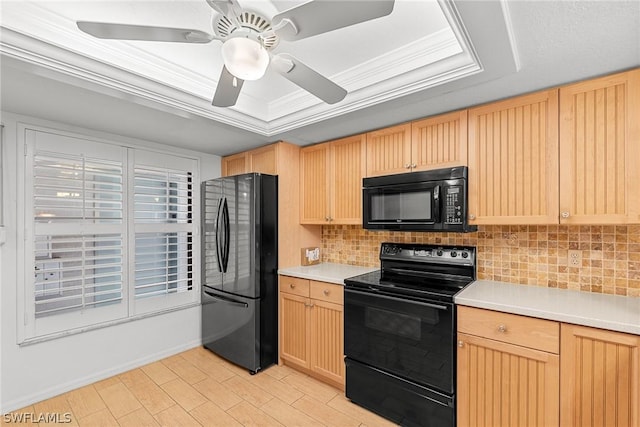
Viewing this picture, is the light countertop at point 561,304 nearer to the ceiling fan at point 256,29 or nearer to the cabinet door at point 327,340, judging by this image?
the cabinet door at point 327,340

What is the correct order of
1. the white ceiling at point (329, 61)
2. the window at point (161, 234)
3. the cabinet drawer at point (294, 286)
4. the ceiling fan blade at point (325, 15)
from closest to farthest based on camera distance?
the ceiling fan blade at point (325, 15), the white ceiling at point (329, 61), the cabinet drawer at point (294, 286), the window at point (161, 234)

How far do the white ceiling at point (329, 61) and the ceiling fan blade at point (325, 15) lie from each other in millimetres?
203

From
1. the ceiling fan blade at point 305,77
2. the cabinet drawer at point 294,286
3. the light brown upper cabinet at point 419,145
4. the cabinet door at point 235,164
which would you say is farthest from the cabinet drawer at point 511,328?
the cabinet door at point 235,164

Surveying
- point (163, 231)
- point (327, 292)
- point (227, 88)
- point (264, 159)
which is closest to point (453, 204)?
point (327, 292)

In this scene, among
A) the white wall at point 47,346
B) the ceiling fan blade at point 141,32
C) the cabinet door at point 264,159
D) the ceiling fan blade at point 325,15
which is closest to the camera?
the ceiling fan blade at point 325,15

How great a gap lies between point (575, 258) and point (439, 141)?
1.15 m

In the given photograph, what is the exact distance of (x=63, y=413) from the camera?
2156mm

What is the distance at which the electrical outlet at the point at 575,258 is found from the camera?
1.95m

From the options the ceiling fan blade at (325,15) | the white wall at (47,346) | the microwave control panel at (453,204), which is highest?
the ceiling fan blade at (325,15)

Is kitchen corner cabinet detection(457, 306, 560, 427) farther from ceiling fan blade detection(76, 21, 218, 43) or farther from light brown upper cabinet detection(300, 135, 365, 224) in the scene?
ceiling fan blade detection(76, 21, 218, 43)

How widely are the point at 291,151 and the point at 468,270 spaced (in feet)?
6.27

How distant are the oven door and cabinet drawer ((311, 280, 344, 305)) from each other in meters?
0.11

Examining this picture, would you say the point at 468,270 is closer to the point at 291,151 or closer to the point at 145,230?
the point at 291,151

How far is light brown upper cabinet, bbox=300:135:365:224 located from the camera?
2.70 metres
